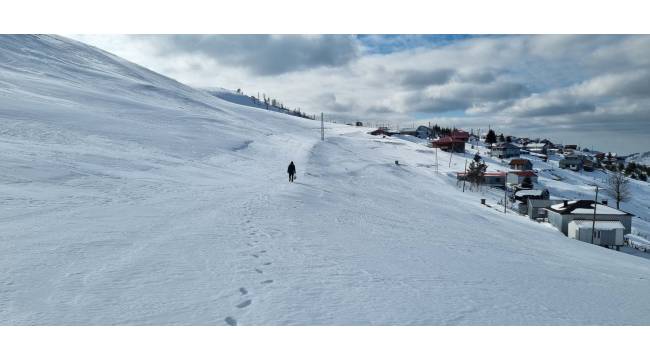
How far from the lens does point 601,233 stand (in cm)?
3438

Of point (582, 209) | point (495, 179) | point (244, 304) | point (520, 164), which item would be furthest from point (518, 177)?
point (244, 304)

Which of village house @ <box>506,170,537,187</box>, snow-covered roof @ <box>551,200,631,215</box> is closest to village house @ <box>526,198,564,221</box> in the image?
snow-covered roof @ <box>551,200,631,215</box>

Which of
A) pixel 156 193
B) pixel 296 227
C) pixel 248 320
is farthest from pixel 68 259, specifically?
pixel 156 193

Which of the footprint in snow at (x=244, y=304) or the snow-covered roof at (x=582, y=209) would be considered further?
the snow-covered roof at (x=582, y=209)

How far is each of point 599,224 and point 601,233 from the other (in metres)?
1.67

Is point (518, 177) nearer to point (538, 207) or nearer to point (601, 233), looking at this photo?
point (538, 207)

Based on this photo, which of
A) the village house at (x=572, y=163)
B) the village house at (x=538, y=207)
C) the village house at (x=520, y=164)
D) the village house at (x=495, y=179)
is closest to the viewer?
the village house at (x=538, y=207)

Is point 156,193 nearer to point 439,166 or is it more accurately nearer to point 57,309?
point 57,309

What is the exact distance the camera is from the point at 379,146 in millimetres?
80500

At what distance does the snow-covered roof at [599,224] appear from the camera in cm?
3459

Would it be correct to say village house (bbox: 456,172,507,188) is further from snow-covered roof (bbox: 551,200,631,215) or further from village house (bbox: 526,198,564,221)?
snow-covered roof (bbox: 551,200,631,215)

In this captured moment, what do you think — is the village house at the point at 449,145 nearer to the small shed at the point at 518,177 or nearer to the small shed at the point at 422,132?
the small shed at the point at 518,177

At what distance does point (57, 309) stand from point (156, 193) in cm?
1061

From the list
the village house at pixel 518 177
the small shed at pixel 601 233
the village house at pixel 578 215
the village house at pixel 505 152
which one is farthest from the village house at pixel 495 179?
the village house at pixel 505 152
